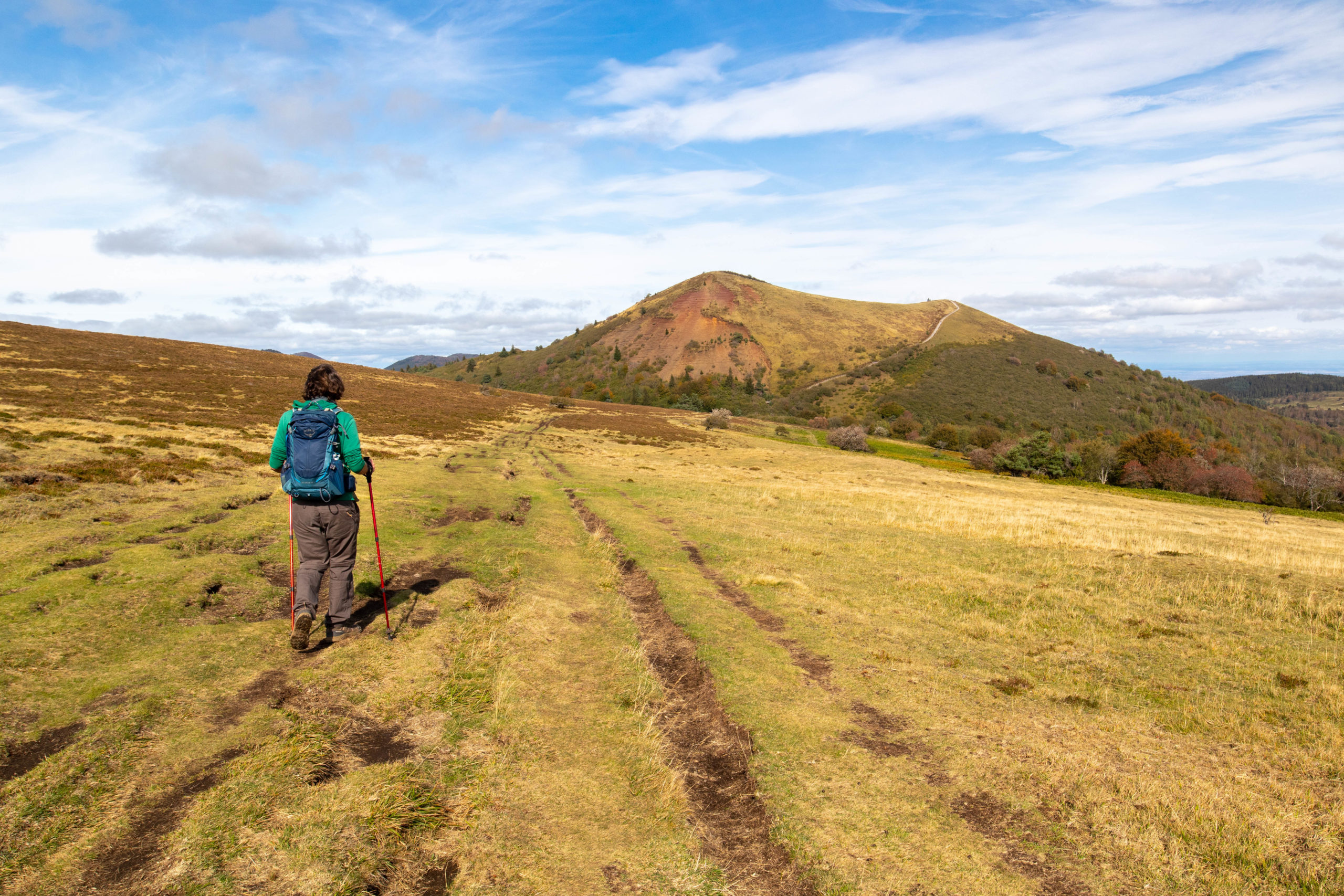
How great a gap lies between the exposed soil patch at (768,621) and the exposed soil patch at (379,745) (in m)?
6.08

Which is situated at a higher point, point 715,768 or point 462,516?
point 462,516

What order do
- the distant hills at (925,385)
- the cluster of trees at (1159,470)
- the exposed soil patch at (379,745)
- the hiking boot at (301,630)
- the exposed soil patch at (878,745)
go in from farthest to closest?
the distant hills at (925,385)
the cluster of trees at (1159,470)
the hiking boot at (301,630)
the exposed soil patch at (878,745)
the exposed soil patch at (379,745)

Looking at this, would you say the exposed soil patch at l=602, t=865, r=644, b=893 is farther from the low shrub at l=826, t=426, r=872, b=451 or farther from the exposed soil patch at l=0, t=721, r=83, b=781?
the low shrub at l=826, t=426, r=872, b=451

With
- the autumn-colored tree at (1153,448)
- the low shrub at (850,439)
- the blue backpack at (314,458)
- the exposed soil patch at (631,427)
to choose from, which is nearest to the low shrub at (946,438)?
the autumn-colored tree at (1153,448)

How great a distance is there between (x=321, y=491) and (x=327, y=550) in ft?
3.10

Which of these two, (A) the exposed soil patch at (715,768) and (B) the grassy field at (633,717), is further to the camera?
(A) the exposed soil patch at (715,768)

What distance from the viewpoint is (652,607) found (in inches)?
500

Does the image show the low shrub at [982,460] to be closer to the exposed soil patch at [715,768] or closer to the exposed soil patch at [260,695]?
the exposed soil patch at [715,768]

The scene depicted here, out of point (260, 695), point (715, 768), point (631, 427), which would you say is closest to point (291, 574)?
point (260, 695)

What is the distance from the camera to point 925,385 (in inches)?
6078

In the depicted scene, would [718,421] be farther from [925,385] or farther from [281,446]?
[925,385]

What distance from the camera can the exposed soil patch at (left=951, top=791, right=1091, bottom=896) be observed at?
17.2ft

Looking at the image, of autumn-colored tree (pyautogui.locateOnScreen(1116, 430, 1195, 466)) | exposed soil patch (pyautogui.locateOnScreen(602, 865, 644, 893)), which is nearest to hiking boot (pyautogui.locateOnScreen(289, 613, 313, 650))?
exposed soil patch (pyautogui.locateOnScreen(602, 865, 644, 893))

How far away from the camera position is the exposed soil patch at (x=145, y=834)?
4.41 m
